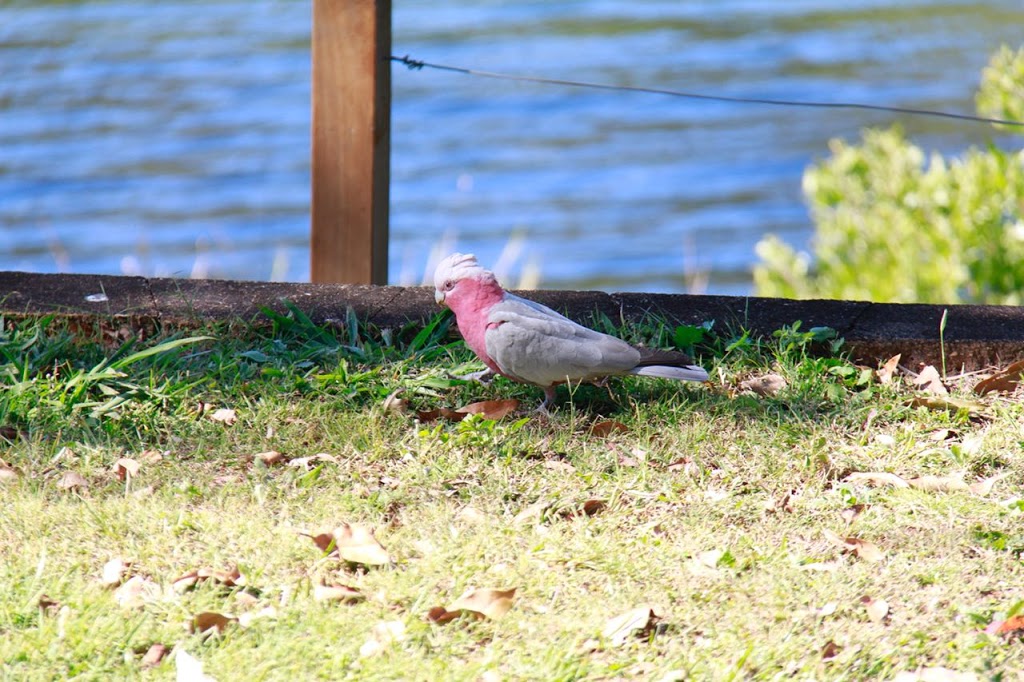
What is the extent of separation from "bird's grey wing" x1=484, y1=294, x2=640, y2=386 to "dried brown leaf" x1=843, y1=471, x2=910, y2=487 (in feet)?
2.00

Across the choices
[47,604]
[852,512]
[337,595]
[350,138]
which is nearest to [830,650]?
[852,512]

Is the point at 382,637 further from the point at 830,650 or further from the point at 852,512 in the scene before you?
the point at 852,512

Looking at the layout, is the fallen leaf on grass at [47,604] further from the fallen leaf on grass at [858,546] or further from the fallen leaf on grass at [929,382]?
the fallen leaf on grass at [929,382]

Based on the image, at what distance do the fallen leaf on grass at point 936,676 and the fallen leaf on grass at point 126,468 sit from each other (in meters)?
1.85

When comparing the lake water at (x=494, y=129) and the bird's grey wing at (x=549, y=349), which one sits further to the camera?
the lake water at (x=494, y=129)

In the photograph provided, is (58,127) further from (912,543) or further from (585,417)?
(912,543)

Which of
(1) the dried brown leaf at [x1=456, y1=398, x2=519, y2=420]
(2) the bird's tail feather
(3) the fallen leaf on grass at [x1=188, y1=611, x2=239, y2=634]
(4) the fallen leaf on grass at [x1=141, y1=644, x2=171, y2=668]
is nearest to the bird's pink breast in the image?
(1) the dried brown leaf at [x1=456, y1=398, x2=519, y2=420]

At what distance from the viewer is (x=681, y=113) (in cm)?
1136

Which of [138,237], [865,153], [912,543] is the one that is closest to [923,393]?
[912,543]

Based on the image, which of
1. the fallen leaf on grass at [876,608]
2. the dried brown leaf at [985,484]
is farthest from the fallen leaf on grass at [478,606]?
the dried brown leaf at [985,484]

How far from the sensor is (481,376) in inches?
131

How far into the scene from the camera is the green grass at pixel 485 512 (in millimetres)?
2275

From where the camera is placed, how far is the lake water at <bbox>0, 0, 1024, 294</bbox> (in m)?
8.90

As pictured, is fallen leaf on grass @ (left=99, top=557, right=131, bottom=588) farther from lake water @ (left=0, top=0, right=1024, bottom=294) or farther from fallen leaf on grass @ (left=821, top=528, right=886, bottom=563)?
lake water @ (left=0, top=0, right=1024, bottom=294)
